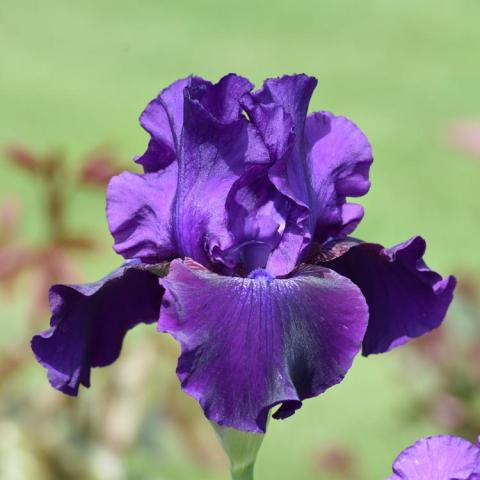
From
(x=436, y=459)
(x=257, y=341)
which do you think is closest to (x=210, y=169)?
(x=257, y=341)

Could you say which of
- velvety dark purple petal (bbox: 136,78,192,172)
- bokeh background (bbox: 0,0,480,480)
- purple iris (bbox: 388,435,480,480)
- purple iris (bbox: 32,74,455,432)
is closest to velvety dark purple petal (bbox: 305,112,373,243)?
purple iris (bbox: 32,74,455,432)

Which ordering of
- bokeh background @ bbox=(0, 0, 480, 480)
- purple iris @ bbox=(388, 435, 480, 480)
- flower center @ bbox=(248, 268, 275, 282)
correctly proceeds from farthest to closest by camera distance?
1. bokeh background @ bbox=(0, 0, 480, 480)
2. flower center @ bbox=(248, 268, 275, 282)
3. purple iris @ bbox=(388, 435, 480, 480)

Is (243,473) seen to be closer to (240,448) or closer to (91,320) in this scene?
(240,448)

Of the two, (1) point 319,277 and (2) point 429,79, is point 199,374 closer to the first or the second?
(1) point 319,277

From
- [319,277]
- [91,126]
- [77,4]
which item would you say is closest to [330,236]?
[319,277]

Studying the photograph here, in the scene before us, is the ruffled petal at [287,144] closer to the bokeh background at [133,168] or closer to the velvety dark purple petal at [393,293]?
the velvety dark purple petal at [393,293]

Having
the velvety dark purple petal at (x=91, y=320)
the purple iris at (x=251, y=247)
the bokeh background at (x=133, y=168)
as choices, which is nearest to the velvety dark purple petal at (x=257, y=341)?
the purple iris at (x=251, y=247)

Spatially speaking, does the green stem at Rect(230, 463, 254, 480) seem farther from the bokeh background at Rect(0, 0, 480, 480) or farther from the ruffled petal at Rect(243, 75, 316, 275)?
the bokeh background at Rect(0, 0, 480, 480)
